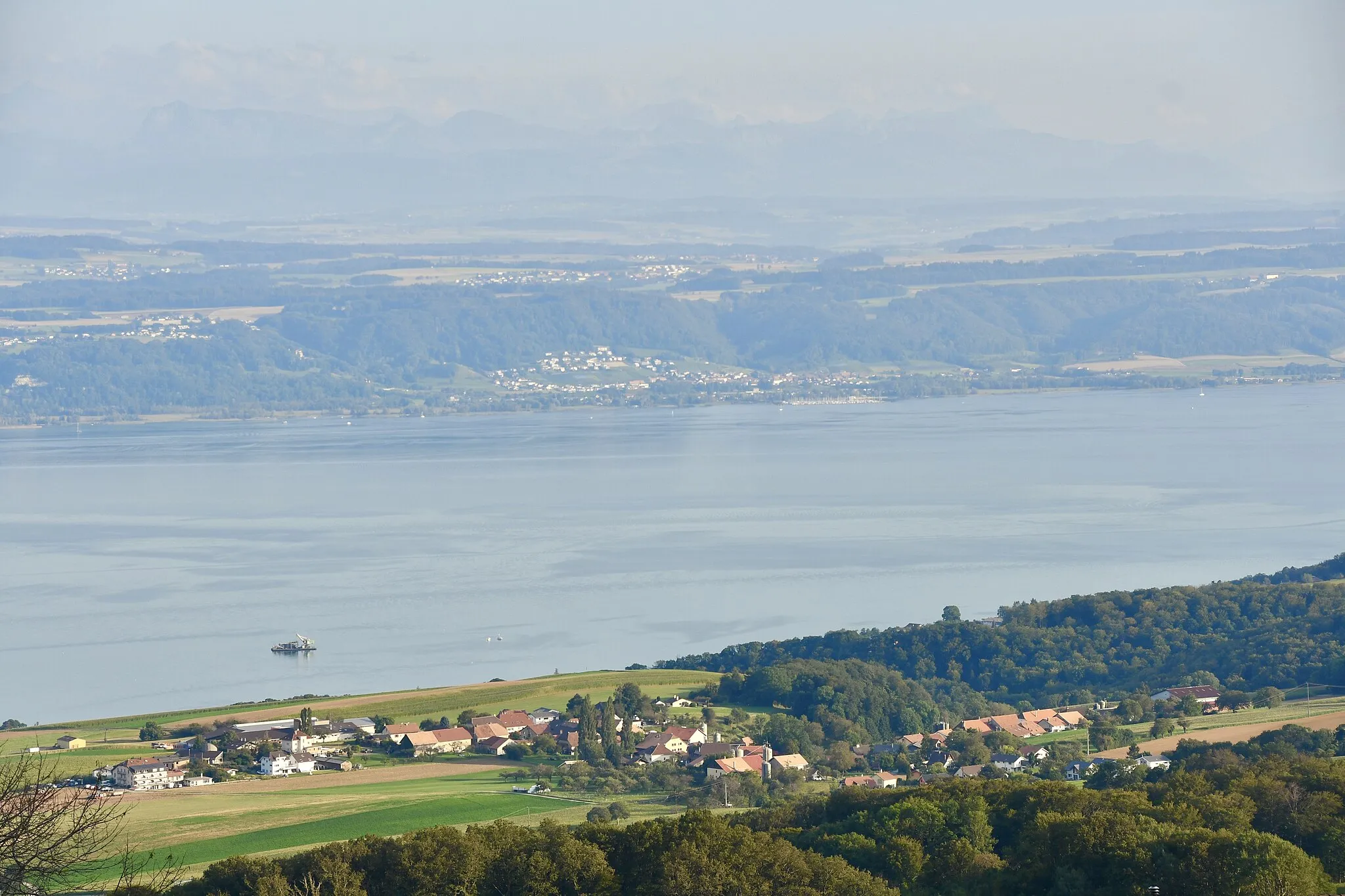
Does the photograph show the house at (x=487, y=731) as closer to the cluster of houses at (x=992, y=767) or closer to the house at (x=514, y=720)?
the house at (x=514, y=720)

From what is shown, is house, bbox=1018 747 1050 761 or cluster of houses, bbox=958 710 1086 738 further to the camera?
cluster of houses, bbox=958 710 1086 738

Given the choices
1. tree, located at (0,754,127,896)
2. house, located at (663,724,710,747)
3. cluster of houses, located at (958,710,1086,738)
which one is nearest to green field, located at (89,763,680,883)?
house, located at (663,724,710,747)

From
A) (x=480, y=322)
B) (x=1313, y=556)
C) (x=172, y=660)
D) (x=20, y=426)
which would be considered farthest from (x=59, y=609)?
(x=480, y=322)

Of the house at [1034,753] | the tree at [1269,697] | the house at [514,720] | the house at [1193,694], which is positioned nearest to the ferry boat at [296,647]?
the house at [514,720]

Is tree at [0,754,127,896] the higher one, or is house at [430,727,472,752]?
house at [430,727,472,752]

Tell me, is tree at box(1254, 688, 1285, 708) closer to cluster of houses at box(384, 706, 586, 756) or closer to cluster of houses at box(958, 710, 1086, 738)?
cluster of houses at box(958, 710, 1086, 738)

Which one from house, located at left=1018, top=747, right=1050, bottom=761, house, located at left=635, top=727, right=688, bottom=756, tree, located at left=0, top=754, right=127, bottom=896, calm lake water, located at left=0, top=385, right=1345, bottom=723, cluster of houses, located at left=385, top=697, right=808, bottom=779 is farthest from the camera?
calm lake water, located at left=0, top=385, right=1345, bottom=723
